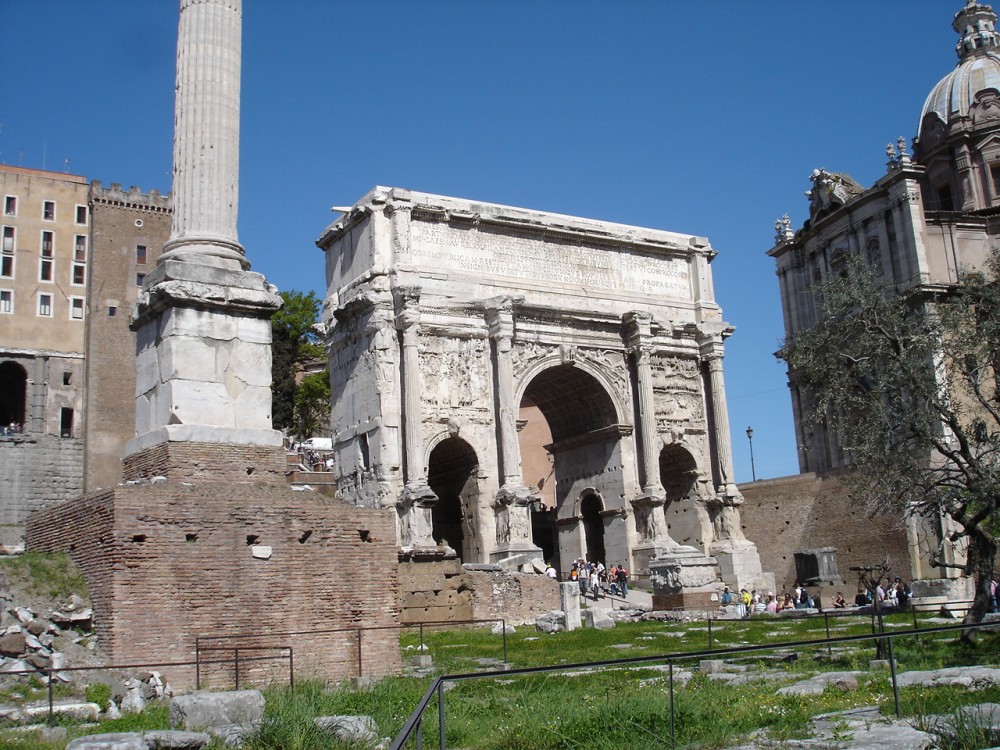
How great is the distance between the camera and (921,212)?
43156 millimetres

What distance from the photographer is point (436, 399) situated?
34906 millimetres

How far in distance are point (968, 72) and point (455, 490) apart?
105 ft

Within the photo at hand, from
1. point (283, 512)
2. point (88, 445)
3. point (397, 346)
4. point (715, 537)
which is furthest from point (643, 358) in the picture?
point (88, 445)

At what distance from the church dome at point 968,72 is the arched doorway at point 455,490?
28530 millimetres

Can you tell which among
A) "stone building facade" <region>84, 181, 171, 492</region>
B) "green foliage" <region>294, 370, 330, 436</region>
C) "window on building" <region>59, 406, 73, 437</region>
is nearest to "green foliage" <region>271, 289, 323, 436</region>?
"green foliage" <region>294, 370, 330, 436</region>

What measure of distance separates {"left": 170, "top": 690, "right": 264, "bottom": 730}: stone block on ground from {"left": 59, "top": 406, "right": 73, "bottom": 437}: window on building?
56.4 metres

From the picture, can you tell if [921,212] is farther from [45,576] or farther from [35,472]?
[35,472]

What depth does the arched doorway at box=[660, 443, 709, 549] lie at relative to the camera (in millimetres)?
39719

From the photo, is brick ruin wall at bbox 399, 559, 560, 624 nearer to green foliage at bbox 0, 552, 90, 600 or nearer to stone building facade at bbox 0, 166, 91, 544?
green foliage at bbox 0, 552, 90, 600

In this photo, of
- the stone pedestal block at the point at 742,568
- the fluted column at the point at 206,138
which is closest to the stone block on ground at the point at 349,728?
the fluted column at the point at 206,138

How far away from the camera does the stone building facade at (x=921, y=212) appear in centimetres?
4297

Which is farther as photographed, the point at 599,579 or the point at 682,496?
the point at 682,496

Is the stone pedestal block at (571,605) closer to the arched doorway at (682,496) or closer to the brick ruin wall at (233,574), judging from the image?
the brick ruin wall at (233,574)

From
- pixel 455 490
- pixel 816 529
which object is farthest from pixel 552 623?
pixel 816 529
